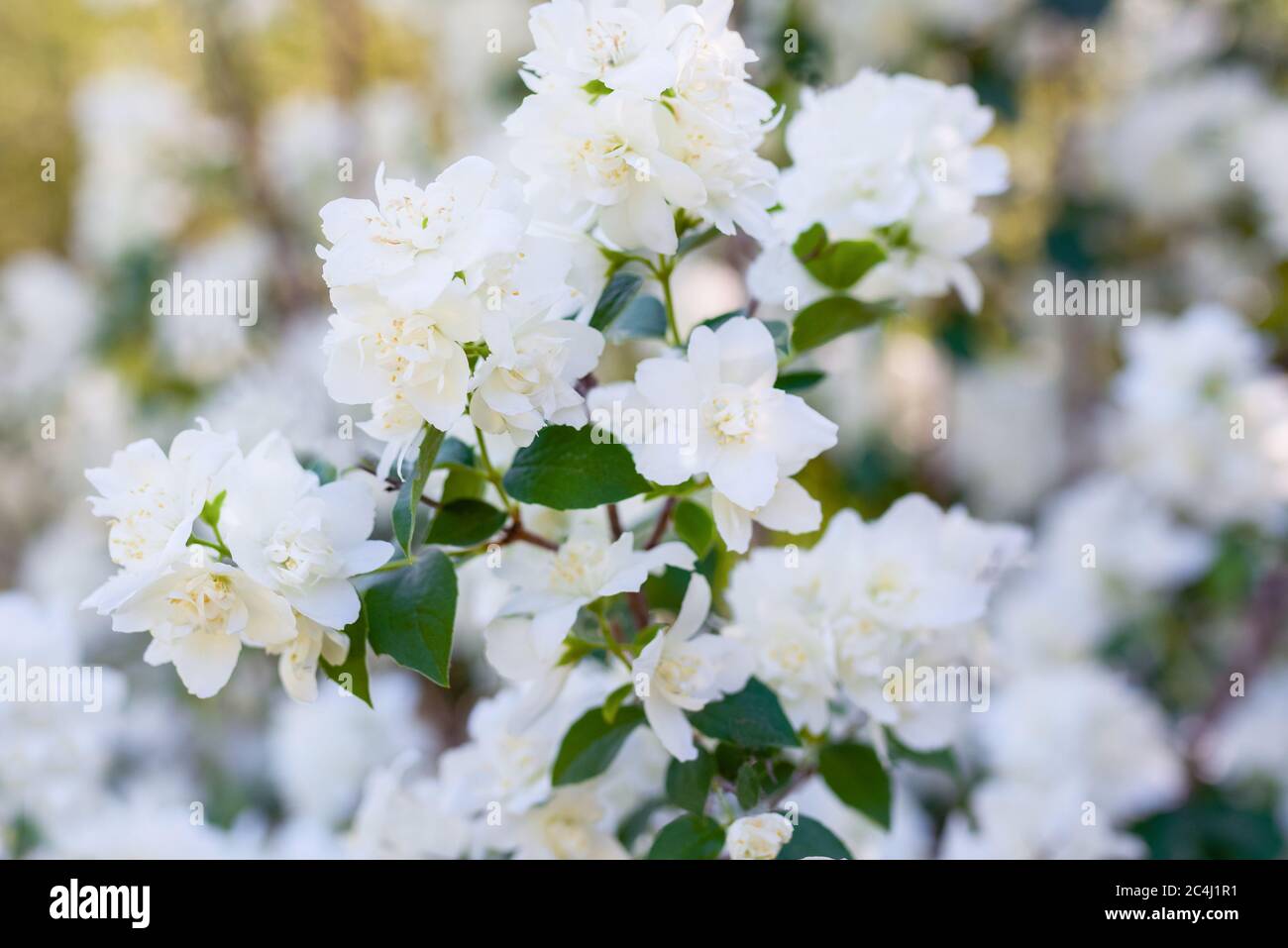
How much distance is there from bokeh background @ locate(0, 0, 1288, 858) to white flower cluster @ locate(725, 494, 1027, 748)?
0.67 metres

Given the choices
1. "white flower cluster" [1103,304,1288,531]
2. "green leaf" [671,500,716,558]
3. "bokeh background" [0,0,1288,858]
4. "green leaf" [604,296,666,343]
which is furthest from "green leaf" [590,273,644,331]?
"white flower cluster" [1103,304,1288,531]

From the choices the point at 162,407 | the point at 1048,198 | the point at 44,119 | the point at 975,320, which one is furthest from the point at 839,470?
the point at 44,119

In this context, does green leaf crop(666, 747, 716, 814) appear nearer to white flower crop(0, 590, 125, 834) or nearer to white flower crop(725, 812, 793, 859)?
white flower crop(725, 812, 793, 859)

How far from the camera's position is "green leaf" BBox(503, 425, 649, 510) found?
629 millimetres

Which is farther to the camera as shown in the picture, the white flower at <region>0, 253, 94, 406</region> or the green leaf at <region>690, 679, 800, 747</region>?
the white flower at <region>0, 253, 94, 406</region>

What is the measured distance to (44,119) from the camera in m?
4.21

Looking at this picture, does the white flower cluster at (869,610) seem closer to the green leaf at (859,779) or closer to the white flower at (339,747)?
the green leaf at (859,779)

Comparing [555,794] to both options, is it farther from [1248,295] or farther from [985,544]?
[1248,295]

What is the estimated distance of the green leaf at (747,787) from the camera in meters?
0.67

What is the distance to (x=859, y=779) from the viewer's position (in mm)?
797

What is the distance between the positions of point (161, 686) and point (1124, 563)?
165cm

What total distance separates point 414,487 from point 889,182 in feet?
1.19

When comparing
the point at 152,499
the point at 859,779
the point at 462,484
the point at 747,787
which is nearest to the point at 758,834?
the point at 747,787

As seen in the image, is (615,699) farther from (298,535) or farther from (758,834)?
(298,535)
